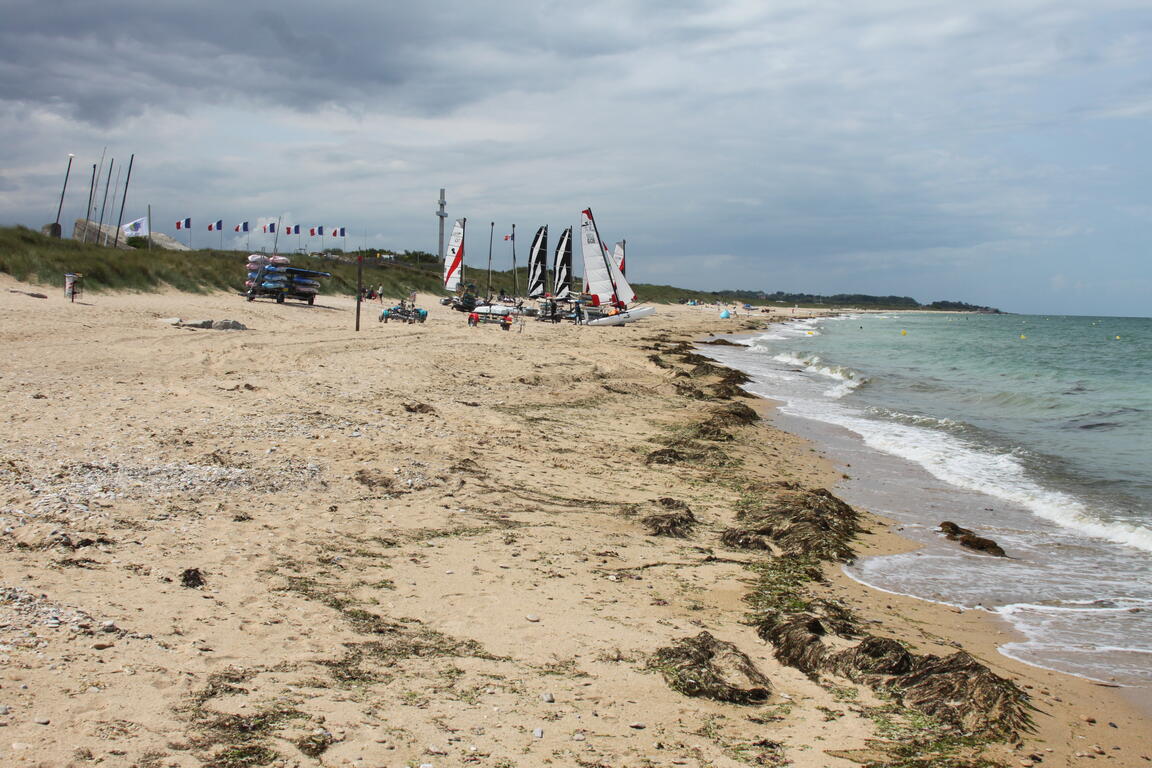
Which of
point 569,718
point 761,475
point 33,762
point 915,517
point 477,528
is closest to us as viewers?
point 33,762

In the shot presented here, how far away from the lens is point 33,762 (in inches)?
118

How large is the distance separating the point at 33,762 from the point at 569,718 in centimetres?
224

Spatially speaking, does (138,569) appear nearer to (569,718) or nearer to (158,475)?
(158,475)

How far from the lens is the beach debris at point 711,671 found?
4.27 m

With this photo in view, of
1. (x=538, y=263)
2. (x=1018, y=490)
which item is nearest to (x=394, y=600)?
(x=1018, y=490)

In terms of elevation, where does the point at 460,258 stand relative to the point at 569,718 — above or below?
above

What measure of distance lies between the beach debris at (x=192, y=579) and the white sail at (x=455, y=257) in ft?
156

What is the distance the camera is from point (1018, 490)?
10.9 m

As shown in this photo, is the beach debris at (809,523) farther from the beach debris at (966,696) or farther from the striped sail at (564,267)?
the striped sail at (564,267)

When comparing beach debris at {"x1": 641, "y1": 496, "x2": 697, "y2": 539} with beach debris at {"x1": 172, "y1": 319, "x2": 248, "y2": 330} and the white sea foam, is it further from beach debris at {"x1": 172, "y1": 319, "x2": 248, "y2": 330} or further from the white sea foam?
beach debris at {"x1": 172, "y1": 319, "x2": 248, "y2": 330}

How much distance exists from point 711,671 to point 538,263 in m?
47.5

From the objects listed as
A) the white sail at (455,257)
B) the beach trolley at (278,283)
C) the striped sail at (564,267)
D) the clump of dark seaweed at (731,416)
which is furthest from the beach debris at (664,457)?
the white sail at (455,257)

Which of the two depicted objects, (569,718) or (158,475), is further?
(158,475)

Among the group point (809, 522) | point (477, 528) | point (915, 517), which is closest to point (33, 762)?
point (477, 528)
